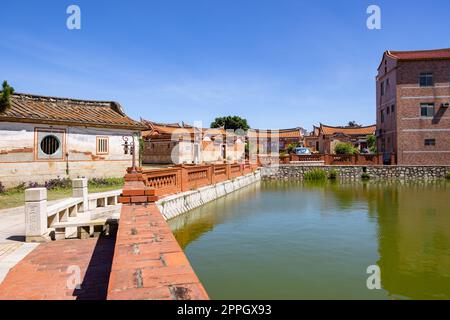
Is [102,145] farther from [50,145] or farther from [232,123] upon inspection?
[232,123]

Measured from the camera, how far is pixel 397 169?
30.6 metres

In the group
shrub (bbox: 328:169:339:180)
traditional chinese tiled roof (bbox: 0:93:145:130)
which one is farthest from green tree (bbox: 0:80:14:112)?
shrub (bbox: 328:169:339:180)

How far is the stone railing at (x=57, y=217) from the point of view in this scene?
7.25 meters

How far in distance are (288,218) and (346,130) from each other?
2038 inches

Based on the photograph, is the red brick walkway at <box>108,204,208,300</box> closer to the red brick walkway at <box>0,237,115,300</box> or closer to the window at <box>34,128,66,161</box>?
the red brick walkway at <box>0,237,115,300</box>

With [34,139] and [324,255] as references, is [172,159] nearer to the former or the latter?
[34,139]

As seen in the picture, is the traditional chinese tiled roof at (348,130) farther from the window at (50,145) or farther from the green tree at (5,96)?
the green tree at (5,96)

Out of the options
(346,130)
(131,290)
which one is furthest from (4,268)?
(346,130)

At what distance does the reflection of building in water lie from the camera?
6164mm

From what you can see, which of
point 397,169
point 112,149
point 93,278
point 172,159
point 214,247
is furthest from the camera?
point 172,159

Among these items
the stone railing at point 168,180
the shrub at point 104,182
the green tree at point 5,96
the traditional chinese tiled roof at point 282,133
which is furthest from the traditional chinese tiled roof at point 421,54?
the traditional chinese tiled roof at point 282,133

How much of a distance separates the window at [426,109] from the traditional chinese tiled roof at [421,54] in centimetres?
403

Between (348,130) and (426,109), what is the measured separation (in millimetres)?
30097

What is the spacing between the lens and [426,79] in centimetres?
3059
